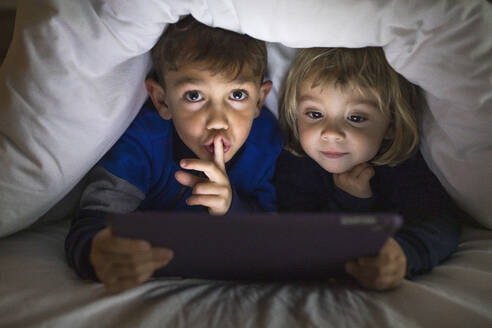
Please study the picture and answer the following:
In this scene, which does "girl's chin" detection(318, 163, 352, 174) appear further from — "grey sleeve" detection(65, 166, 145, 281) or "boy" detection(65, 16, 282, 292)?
"grey sleeve" detection(65, 166, 145, 281)

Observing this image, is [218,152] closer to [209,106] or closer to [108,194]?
[209,106]

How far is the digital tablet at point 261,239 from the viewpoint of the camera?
0.47m

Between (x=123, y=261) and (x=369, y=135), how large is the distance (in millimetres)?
544

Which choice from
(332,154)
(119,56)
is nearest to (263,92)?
(332,154)

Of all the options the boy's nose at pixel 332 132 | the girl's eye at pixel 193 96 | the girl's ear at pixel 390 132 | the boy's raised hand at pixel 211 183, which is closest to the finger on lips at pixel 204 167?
the boy's raised hand at pixel 211 183

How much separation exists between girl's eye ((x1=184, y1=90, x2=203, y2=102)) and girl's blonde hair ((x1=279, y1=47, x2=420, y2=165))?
0.23 metres

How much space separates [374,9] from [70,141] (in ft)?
1.88

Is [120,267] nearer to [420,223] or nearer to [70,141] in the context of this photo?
[70,141]

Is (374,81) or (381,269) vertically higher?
(374,81)

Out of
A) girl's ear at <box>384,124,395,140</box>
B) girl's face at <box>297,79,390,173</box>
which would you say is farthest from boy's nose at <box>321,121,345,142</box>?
girl's ear at <box>384,124,395,140</box>

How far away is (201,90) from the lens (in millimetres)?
767

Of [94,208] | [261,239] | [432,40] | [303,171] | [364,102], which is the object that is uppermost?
[432,40]

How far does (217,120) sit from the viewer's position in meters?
0.77

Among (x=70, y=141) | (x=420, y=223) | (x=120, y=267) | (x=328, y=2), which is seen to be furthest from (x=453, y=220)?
(x=70, y=141)
